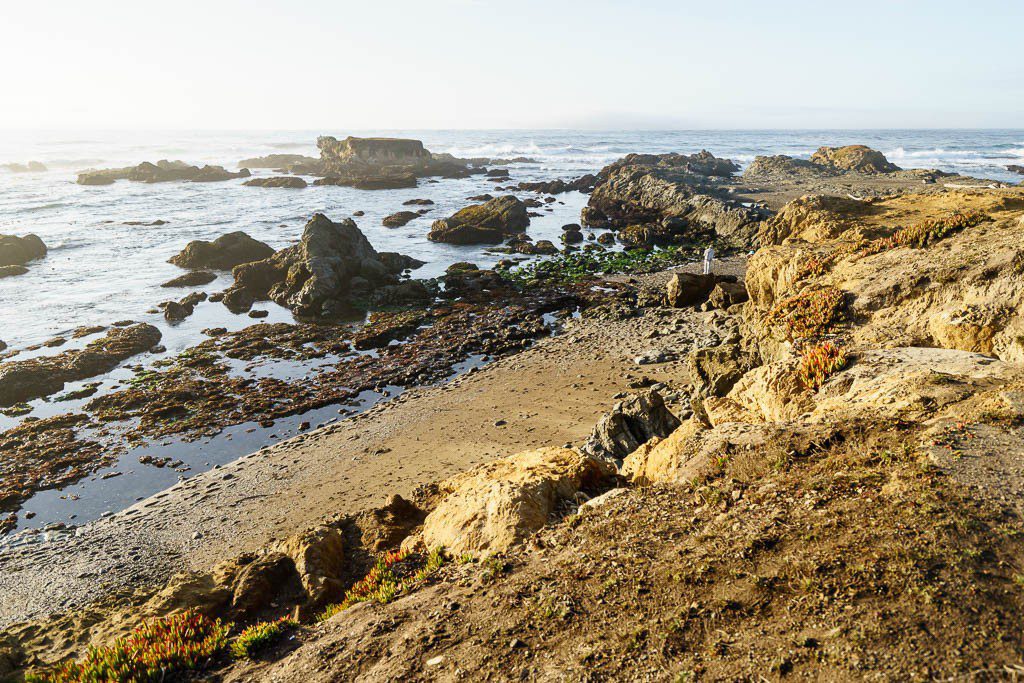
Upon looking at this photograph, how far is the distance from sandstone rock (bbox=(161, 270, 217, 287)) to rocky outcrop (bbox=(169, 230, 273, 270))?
2.11 meters

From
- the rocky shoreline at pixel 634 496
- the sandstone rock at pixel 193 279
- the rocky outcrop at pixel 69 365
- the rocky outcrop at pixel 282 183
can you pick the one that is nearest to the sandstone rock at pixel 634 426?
the rocky shoreline at pixel 634 496

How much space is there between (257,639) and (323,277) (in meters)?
28.9

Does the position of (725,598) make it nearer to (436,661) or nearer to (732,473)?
(732,473)

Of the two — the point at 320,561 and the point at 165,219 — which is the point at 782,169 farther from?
the point at 320,561

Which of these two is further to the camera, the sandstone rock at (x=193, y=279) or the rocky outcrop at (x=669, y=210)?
the rocky outcrop at (x=669, y=210)

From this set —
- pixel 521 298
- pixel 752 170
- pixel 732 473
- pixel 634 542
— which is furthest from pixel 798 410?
pixel 752 170

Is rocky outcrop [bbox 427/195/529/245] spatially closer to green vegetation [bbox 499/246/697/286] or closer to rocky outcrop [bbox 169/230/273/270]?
green vegetation [bbox 499/246/697/286]

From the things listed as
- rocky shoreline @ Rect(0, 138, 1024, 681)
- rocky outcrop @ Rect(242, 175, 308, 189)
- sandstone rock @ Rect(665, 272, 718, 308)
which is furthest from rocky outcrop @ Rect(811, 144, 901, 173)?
rocky outcrop @ Rect(242, 175, 308, 189)

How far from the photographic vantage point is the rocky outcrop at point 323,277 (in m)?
33.8

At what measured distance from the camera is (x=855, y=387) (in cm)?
1017

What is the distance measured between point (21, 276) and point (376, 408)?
42355 millimetres

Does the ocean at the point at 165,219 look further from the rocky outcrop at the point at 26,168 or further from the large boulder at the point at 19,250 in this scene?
the rocky outcrop at the point at 26,168

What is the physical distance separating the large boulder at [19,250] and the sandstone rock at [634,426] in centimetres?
5831

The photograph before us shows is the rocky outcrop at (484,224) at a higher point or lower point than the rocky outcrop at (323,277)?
higher
